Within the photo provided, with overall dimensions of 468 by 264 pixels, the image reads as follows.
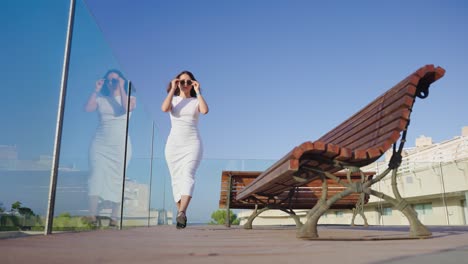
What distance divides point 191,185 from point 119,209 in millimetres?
1461

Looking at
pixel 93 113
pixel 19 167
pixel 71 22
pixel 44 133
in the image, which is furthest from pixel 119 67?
pixel 19 167

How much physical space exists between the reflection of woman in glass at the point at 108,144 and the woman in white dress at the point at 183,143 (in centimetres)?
63

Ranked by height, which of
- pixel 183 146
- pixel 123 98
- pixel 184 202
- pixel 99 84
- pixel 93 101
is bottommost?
pixel 184 202

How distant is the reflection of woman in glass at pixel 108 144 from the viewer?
3.41 metres

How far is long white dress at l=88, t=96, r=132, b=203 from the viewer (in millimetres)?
3463

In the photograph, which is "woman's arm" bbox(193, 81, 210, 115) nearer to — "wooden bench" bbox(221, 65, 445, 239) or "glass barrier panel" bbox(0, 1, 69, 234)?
"wooden bench" bbox(221, 65, 445, 239)

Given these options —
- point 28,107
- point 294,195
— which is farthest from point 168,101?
point 294,195

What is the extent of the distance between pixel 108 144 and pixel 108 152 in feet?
0.29

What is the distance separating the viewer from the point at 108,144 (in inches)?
Answer: 158

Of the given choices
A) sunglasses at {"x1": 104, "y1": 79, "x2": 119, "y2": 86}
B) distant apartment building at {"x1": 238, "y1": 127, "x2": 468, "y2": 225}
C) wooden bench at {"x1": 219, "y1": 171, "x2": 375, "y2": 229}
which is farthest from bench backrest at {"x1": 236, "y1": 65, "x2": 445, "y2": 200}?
distant apartment building at {"x1": 238, "y1": 127, "x2": 468, "y2": 225}

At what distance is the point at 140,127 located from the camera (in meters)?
6.05

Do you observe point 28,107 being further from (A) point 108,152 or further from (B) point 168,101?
(A) point 108,152

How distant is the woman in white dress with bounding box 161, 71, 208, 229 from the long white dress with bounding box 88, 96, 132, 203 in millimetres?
636

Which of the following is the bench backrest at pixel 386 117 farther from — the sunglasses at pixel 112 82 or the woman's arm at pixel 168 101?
the sunglasses at pixel 112 82
